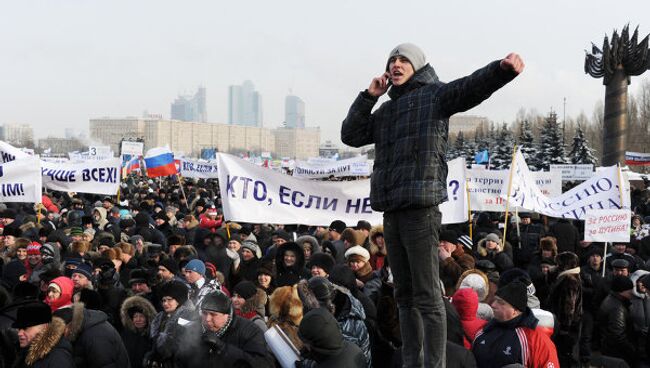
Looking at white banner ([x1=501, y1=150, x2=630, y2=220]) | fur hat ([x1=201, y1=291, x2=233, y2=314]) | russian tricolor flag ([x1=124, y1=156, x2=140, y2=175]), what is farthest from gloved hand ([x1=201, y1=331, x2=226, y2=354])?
russian tricolor flag ([x1=124, y1=156, x2=140, y2=175])

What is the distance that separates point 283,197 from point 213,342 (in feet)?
14.3

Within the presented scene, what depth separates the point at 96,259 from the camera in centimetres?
802

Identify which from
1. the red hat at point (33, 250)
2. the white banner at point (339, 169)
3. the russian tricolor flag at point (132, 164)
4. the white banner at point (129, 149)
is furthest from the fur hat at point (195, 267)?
the white banner at point (129, 149)

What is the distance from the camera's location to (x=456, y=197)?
956 centimetres

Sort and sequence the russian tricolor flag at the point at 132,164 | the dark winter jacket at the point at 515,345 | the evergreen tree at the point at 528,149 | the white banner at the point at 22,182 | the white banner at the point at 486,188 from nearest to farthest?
1. the dark winter jacket at the point at 515,345
2. the white banner at the point at 22,182
3. the white banner at the point at 486,188
4. the russian tricolor flag at the point at 132,164
5. the evergreen tree at the point at 528,149

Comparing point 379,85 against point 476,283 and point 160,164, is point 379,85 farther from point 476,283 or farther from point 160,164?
point 160,164

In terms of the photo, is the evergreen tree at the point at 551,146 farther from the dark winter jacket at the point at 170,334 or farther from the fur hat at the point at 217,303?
the fur hat at the point at 217,303

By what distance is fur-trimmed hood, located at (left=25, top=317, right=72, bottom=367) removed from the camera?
4.47m

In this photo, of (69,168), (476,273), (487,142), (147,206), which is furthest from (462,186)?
(487,142)

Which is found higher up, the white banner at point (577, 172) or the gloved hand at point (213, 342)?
the white banner at point (577, 172)

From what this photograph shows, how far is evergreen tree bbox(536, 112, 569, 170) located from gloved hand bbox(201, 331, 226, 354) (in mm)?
44438

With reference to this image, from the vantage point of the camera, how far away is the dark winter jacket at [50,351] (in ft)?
14.6

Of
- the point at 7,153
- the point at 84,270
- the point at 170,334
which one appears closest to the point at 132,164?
the point at 7,153

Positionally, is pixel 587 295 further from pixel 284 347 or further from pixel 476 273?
pixel 284 347
